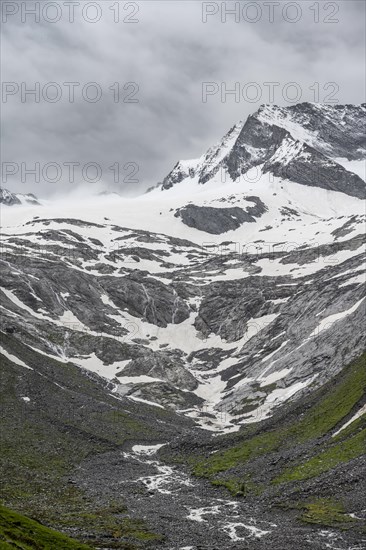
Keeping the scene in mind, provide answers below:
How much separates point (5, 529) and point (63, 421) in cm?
7218

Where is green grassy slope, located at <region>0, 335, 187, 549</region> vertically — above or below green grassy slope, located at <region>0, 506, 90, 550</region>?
above

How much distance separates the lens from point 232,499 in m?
77.8

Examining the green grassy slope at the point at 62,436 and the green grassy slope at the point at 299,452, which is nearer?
the green grassy slope at the point at 62,436

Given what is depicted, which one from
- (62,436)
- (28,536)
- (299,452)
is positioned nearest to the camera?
(28,536)

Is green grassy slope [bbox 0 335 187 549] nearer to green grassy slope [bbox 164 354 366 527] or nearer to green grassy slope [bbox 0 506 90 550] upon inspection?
green grassy slope [bbox 0 506 90 550]

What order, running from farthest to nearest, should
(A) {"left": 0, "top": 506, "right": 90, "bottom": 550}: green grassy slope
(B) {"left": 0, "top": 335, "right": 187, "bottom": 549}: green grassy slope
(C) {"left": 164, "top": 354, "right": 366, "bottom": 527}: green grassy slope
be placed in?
(C) {"left": 164, "top": 354, "right": 366, "bottom": 527}: green grassy slope
(B) {"left": 0, "top": 335, "right": 187, "bottom": 549}: green grassy slope
(A) {"left": 0, "top": 506, "right": 90, "bottom": 550}: green grassy slope

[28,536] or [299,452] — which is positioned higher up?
[299,452]

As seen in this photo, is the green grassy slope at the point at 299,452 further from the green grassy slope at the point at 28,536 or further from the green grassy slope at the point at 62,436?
the green grassy slope at the point at 28,536

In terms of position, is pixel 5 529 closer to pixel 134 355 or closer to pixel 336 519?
pixel 336 519

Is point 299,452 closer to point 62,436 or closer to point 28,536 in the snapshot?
point 62,436

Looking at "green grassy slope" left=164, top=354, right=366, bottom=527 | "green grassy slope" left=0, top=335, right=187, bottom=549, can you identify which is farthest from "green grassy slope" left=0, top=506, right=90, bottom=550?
"green grassy slope" left=164, top=354, right=366, bottom=527

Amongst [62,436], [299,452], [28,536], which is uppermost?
[62,436]

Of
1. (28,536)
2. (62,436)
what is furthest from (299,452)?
(28,536)

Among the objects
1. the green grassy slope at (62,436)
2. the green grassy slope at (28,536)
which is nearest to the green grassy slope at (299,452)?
the green grassy slope at (62,436)
